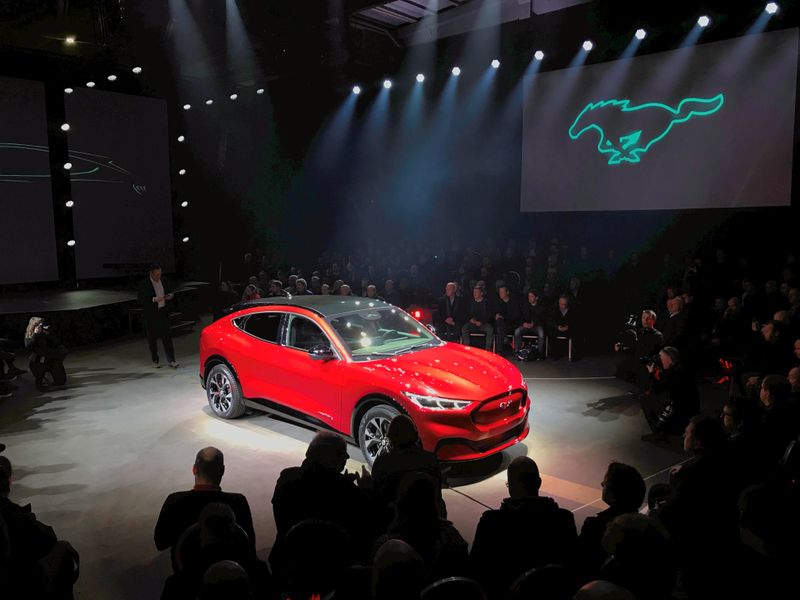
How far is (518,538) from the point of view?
324cm

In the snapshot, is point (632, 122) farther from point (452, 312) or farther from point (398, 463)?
point (398, 463)

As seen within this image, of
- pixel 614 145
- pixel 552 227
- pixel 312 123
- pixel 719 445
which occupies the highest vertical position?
pixel 312 123

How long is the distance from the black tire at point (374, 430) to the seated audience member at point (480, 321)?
534 cm

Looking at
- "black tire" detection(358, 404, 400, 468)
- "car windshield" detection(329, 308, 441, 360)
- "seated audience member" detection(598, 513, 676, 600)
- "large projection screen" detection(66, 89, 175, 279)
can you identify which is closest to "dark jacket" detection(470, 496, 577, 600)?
"seated audience member" detection(598, 513, 676, 600)

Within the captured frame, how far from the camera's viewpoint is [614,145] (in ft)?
44.1

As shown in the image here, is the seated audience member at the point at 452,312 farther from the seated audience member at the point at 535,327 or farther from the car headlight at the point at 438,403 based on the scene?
the car headlight at the point at 438,403

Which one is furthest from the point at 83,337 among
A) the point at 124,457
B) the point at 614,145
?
the point at 614,145

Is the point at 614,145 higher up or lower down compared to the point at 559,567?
higher up

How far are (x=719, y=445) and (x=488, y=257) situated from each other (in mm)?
11871

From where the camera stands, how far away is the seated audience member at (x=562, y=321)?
10.9m

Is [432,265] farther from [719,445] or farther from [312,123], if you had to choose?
[719,445]

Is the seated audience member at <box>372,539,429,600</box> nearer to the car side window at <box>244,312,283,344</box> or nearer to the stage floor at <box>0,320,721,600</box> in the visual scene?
the stage floor at <box>0,320,721,600</box>

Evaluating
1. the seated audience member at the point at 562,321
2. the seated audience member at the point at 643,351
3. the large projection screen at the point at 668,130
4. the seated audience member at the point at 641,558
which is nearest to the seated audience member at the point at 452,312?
the seated audience member at the point at 562,321

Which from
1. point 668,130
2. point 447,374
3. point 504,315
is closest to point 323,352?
point 447,374
